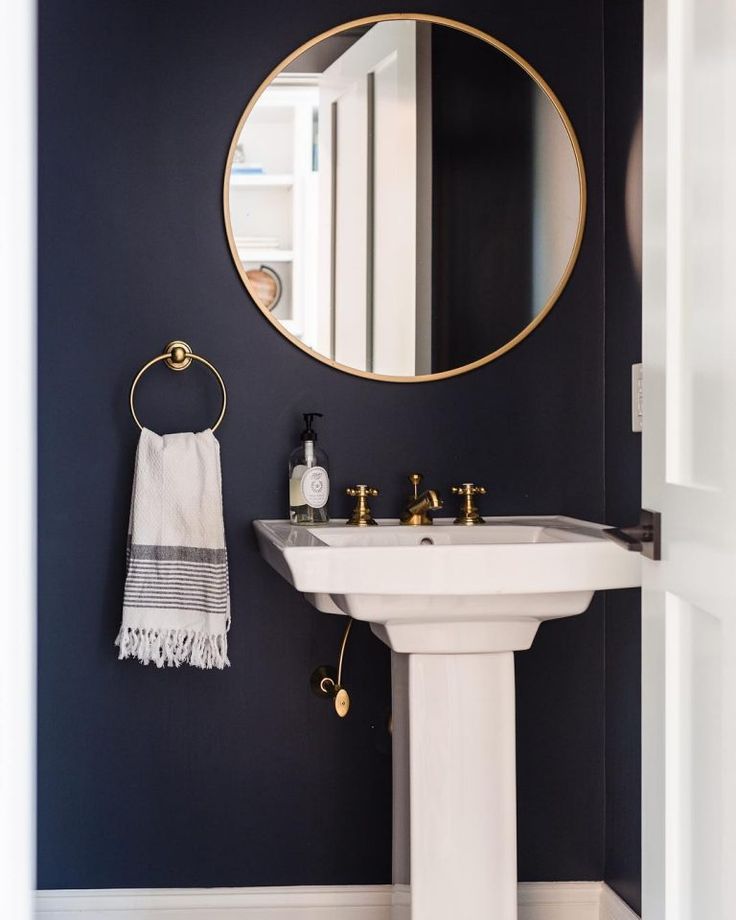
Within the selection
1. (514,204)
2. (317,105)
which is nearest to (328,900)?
(514,204)

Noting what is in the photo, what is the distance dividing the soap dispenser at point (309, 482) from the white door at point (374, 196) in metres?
0.21

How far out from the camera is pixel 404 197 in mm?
2189

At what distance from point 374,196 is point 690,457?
4.12 feet

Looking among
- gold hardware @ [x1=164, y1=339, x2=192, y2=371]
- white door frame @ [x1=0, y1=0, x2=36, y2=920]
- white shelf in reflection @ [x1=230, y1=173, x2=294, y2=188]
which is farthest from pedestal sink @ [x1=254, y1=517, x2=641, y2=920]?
white door frame @ [x1=0, y1=0, x2=36, y2=920]

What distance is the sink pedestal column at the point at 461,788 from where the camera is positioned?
171 cm

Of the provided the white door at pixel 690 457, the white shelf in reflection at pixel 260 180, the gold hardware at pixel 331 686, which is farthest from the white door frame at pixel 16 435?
the white shelf in reflection at pixel 260 180

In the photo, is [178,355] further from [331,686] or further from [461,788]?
[461,788]

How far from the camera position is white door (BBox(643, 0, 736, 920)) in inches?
39.6

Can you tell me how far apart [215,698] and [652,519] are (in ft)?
4.16

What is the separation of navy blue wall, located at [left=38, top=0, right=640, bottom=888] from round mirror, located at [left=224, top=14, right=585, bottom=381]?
6 cm

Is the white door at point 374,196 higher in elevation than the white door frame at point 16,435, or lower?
higher

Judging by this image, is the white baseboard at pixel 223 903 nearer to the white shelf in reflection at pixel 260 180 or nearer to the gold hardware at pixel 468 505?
the gold hardware at pixel 468 505

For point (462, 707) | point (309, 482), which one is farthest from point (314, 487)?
point (462, 707)

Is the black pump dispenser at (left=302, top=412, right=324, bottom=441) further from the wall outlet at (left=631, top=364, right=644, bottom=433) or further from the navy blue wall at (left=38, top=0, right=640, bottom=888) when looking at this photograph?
the wall outlet at (left=631, top=364, right=644, bottom=433)
